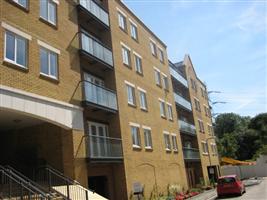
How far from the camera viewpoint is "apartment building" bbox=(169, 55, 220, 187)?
38.0 metres

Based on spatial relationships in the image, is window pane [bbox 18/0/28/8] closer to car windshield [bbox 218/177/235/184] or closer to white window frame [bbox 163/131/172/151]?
white window frame [bbox 163/131/172/151]

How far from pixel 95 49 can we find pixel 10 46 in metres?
7.11

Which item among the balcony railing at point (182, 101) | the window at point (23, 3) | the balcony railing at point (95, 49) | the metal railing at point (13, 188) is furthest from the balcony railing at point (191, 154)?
the metal railing at point (13, 188)

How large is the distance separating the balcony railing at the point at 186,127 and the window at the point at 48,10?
69.0ft

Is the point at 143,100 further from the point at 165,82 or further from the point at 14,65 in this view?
the point at 14,65

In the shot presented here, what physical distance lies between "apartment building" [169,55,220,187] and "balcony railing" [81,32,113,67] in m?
15.7

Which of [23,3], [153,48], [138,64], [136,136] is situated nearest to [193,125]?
[153,48]

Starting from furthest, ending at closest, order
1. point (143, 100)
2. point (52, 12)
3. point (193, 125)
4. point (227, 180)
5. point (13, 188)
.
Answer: point (193, 125), point (143, 100), point (227, 180), point (52, 12), point (13, 188)

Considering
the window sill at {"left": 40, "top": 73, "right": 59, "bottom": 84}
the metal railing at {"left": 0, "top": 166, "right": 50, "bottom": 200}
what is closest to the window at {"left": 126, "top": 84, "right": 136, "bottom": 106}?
the window sill at {"left": 40, "top": 73, "right": 59, "bottom": 84}

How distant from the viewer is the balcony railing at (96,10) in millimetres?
20981

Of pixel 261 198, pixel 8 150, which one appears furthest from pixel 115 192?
pixel 261 198

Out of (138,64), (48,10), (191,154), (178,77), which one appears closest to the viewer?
(48,10)

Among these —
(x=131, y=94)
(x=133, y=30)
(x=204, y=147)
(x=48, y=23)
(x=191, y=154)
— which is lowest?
(x=191, y=154)

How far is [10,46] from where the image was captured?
1408cm
